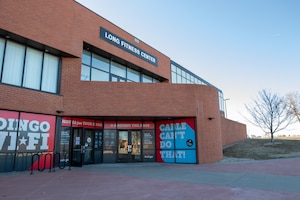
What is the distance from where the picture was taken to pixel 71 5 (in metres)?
15.7

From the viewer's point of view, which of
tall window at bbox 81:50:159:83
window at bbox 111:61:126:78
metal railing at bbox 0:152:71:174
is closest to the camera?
metal railing at bbox 0:152:71:174

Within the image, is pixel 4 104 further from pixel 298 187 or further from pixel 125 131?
pixel 298 187

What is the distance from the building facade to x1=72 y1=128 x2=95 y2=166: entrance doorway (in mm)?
63

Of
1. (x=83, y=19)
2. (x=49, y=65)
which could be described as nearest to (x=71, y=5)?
(x=83, y=19)

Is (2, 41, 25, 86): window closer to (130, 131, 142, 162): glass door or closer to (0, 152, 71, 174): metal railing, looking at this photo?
(0, 152, 71, 174): metal railing

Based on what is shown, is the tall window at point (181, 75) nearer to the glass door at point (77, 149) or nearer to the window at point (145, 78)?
the window at point (145, 78)

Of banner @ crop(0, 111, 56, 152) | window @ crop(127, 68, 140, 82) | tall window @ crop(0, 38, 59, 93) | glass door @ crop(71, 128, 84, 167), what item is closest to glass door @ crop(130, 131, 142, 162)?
glass door @ crop(71, 128, 84, 167)

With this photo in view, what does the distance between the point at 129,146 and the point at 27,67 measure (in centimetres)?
870

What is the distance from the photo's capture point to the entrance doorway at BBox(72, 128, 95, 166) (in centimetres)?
1548

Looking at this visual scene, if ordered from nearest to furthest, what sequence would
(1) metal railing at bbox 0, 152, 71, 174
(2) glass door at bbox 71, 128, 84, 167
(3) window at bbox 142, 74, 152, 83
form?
1. (1) metal railing at bbox 0, 152, 71, 174
2. (2) glass door at bbox 71, 128, 84, 167
3. (3) window at bbox 142, 74, 152, 83

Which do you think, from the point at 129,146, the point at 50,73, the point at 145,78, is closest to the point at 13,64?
the point at 50,73

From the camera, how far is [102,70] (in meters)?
17.8

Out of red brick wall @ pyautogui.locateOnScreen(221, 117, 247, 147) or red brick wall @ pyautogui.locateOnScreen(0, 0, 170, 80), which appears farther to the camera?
red brick wall @ pyautogui.locateOnScreen(221, 117, 247, 147)

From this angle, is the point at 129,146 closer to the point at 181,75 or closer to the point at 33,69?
the point at 33,69
